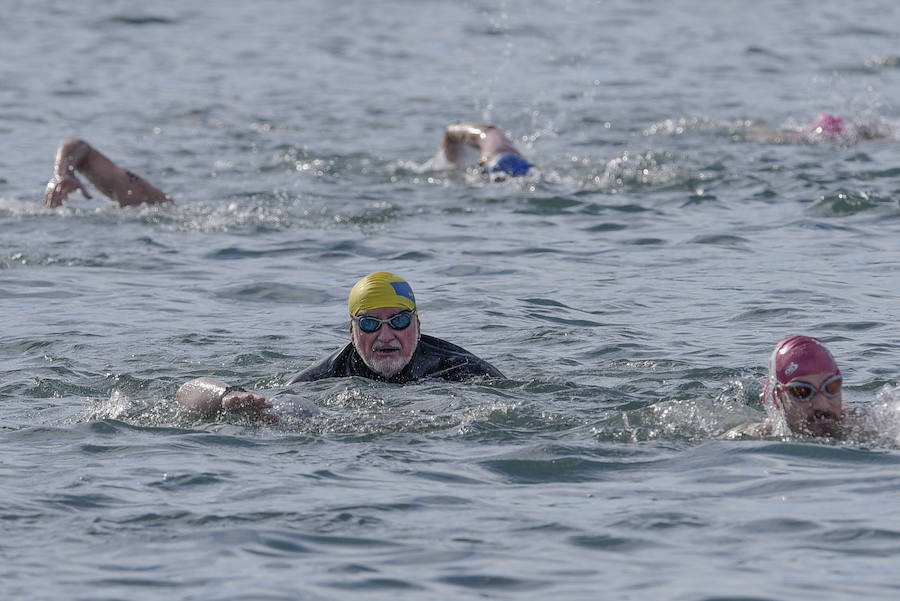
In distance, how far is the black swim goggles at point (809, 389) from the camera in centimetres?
913

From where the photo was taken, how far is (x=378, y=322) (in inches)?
428

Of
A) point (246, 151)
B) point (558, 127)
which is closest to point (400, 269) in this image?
point (246, 151)

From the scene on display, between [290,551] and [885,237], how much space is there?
995 cm

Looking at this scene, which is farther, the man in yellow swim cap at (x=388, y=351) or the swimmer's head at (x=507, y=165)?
the swimmer's head at (x=507, y=165)

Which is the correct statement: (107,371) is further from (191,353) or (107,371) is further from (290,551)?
(290,551)

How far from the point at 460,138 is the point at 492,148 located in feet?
2.70

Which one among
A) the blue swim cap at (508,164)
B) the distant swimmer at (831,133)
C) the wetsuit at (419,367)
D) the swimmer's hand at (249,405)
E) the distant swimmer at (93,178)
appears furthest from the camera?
the distant swimmer at (831,133)

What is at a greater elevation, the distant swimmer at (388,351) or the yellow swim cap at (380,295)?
the yellow swim cap at (380,295)

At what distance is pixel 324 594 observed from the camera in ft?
22.7

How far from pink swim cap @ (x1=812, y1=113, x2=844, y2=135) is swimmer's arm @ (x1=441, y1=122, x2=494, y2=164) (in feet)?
16.2

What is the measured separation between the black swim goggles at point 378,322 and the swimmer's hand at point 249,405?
133 cm

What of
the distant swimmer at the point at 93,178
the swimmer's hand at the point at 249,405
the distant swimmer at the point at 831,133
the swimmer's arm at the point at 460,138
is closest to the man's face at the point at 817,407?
the swimmer's hand at the point at 249,405

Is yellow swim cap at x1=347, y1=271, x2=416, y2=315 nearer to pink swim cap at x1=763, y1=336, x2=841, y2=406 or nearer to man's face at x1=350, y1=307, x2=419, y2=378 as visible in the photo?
man's face at x1=350, y1=307, x2=419, y2=378

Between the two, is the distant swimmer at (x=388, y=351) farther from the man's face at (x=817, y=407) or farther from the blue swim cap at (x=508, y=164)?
the blue swim cap at (x=508, y=164)
